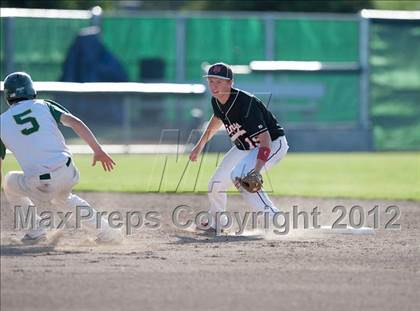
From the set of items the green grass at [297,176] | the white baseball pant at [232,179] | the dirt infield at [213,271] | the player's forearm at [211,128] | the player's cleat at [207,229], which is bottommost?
the green grass at [297,176]

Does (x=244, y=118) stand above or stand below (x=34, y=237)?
above

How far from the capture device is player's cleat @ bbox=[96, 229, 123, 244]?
848 centimetres

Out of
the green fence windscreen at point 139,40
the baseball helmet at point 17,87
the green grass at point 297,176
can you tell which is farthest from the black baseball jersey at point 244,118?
the green fence windscreen at point 139,40

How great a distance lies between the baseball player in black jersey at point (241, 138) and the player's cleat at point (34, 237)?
184cm

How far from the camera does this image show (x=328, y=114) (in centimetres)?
2641

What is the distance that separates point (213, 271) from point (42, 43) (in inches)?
781

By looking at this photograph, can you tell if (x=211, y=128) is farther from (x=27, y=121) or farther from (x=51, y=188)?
(x=27, y=121)

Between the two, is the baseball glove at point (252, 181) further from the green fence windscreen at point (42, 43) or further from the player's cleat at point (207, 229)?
the green fence windscreen at point (42, 43)

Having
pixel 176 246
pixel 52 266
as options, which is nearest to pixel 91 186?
pixel 176 246

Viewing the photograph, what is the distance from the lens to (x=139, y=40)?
88.7 ft

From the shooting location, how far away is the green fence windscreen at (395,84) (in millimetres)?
26531

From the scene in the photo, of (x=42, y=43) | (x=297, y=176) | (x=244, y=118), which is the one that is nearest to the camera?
(x=244, y=118)

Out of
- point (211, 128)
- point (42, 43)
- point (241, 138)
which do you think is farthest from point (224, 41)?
point (241, 138)

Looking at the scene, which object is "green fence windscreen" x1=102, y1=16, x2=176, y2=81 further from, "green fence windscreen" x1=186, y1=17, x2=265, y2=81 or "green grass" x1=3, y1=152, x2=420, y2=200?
"green grass" x1=3, y1=152, x2=420, y2=200
